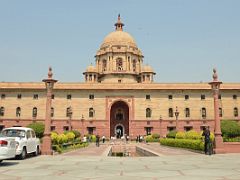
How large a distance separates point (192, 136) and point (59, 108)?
2620 centimetres

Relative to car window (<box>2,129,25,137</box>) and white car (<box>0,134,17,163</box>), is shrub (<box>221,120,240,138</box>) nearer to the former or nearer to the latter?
car window (<box>2,129,25,137</box>)

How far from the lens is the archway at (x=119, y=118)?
Answer: 4750 cm

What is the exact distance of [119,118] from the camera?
4834cm

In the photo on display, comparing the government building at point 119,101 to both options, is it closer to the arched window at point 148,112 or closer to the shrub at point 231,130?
the arched window at point 148,112

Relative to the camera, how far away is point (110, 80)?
5141cm

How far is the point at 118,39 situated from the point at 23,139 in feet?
141

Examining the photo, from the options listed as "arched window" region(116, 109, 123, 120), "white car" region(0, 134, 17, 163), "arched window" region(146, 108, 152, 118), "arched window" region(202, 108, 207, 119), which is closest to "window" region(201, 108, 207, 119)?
"arched window" region(202, 108, 207, 119)

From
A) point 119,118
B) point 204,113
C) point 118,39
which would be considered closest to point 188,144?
point 204,113

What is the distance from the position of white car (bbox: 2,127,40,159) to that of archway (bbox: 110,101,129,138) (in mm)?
32226

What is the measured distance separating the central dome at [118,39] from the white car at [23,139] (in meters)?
40.7

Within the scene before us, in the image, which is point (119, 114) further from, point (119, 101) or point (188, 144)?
point (188, 144)

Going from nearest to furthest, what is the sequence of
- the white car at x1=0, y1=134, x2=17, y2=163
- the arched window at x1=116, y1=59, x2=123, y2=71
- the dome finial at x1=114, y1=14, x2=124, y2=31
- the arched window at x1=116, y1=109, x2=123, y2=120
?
1. the white car at x1=0, y1=134, x2=17, y2=163
2. the arched window at x1=116, y1=109, x2=123, y2=120
3. the arched window at x1=116, y1=59, x2=123, y2=71
4. the dome finial at x1=114, y1=14, x2=124, y2=31

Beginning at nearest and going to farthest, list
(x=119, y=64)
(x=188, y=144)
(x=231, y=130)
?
1. (x=188, y=144)
2. (x=231, y=130)
3. (x=119, y=64)

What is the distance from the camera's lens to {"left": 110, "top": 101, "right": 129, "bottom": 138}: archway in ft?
156
